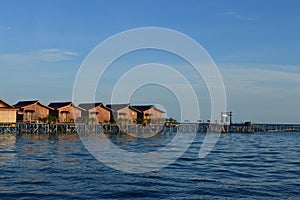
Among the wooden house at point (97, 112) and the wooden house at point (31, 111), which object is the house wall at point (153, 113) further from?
the wooden house at point (31, 111)

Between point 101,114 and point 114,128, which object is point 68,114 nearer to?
point 101,114

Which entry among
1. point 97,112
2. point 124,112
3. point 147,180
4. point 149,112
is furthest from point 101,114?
point 147,180

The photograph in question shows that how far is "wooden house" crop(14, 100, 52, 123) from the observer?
53.8 meters

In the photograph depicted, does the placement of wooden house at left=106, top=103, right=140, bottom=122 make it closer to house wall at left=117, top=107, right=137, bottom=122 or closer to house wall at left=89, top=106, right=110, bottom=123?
house wall at left=117, top=107, right=137, bottom=122

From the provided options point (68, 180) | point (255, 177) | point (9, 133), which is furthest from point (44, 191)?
point (9, 133)

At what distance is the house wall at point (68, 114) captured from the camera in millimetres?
57438

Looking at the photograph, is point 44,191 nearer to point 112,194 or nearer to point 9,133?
point 112,194

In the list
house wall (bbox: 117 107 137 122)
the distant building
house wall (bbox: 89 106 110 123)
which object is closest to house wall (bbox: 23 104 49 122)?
house wall (bbox: 89 106 110 123)

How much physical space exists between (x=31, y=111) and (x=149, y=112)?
22.1m

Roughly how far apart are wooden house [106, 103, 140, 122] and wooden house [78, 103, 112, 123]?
103cm

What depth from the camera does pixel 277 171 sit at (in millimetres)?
20109

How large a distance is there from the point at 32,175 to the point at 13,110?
104ft

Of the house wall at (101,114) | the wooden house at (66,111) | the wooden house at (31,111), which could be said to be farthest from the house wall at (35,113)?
the house wall at (101,114)

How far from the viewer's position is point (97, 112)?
6153 centimetres
